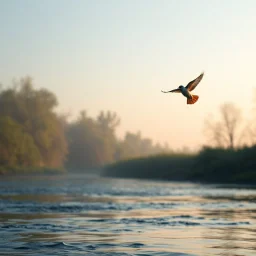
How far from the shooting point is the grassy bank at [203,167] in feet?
171

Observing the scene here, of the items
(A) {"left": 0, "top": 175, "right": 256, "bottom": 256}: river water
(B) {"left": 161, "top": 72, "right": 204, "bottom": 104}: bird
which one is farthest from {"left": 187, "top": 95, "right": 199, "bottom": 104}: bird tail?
(A) {"left": 0, "top": 175, "right": 256, "bottom": 256}: river water

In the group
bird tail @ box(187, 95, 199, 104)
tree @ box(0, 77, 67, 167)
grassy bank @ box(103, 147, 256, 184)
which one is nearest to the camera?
bird tail @ box(187, 95, 199, 104)

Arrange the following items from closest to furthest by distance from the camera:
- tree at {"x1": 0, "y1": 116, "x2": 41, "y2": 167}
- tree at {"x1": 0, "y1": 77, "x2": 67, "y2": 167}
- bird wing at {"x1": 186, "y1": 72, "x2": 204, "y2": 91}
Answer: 1. bird wing at {"x1": 186, "y1": 72, "x2": 204, "y2": 91}
2. tree at {"x1": 0, "y1": 116, "x2": 41, "y2": 167}
3. tree at {"x1": 0, "y1": 77, "x2": 67, "y2": 167}

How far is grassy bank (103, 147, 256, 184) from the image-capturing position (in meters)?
52.1

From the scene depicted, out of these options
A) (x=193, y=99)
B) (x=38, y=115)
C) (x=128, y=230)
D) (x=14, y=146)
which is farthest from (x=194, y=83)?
(x=38, y=115)

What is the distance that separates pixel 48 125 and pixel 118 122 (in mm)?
67770

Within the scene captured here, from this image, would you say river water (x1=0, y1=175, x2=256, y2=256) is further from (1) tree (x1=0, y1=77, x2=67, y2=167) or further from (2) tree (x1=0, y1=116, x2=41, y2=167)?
(1) tree (x1=0, y1=77, x2=67, y2=167)

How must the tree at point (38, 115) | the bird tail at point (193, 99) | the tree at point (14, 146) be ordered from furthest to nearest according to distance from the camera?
the tree at point (38, 115), the tree at point (14, 146), the bird tail at point (193, 99)

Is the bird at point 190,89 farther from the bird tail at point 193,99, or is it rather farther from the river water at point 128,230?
the river water at point 128,230

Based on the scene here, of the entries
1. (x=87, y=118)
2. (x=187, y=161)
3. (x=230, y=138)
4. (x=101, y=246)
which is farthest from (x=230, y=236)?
(x=87, y=118)

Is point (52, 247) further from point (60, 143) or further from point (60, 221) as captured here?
point (60, 143)

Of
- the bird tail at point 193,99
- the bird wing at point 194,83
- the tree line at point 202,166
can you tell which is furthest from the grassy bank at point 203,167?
the bird tail at point 193,99

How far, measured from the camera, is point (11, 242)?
518 inches

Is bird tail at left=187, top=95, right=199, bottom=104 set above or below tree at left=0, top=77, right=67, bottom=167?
below
